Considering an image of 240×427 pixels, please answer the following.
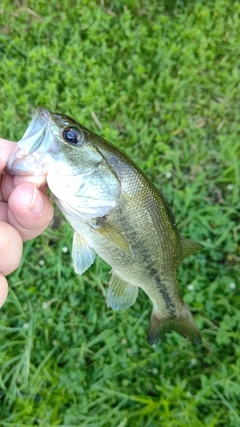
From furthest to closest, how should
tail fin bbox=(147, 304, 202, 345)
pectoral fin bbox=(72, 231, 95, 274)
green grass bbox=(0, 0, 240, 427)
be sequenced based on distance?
green grass bbox=(0, 0, 240, 427) → tail fin bbox=(147, 304, 202, 345) → pectoral fin bbox=(72, 231, 95, 274)

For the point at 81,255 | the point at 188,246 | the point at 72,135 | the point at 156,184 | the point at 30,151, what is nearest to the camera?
the point at 30,151

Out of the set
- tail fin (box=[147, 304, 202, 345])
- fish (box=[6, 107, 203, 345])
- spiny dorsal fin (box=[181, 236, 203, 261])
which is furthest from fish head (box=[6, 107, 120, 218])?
tail fin (box=[147, 304, 202, 345])

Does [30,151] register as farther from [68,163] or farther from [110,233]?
[110,233]

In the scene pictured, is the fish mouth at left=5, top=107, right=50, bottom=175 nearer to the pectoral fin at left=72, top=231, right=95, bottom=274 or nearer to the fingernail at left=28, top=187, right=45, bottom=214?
the fingernail at left=28, top=187, right=45, bottom=214

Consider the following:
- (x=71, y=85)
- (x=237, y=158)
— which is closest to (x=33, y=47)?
(x=71, y=85)

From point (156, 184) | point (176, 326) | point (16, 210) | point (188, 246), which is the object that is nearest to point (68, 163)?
point (16, 210)

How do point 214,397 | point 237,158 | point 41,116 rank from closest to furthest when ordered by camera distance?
point 41,116 < point 214,397 < point 237,158

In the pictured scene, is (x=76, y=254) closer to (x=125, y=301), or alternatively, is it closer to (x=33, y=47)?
(x=125, y=301)
